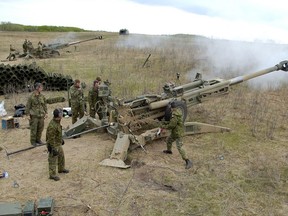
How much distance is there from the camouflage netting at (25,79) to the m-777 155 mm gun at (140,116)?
16.7 ft

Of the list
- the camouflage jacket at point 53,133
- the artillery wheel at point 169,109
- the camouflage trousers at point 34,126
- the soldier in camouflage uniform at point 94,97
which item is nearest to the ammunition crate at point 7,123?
the camouflage trousers at point 34,126

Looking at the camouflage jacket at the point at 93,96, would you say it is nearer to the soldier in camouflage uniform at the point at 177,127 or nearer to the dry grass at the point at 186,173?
the dry grass at the point at 186,173

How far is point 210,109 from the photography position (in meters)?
11.9

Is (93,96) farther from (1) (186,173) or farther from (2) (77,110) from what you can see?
(1) (186,173)

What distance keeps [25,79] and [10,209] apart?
9.30m

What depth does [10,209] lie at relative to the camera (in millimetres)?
5914

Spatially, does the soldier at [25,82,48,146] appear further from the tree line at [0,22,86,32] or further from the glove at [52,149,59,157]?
the tree line at [0,22,86,32]

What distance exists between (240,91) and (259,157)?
539cm

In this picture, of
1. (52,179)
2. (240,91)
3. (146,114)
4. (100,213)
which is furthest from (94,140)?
Answer: (240,91)

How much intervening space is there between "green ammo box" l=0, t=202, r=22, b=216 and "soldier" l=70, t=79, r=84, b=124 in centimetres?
417

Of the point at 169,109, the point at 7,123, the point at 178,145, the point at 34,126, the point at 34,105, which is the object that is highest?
the point at 169,109

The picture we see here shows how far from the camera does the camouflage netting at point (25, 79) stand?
14.1 metres

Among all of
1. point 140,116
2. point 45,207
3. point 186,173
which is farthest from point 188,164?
point 45,207

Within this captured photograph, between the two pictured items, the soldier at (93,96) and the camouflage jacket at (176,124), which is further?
the soldier at (93,96)
